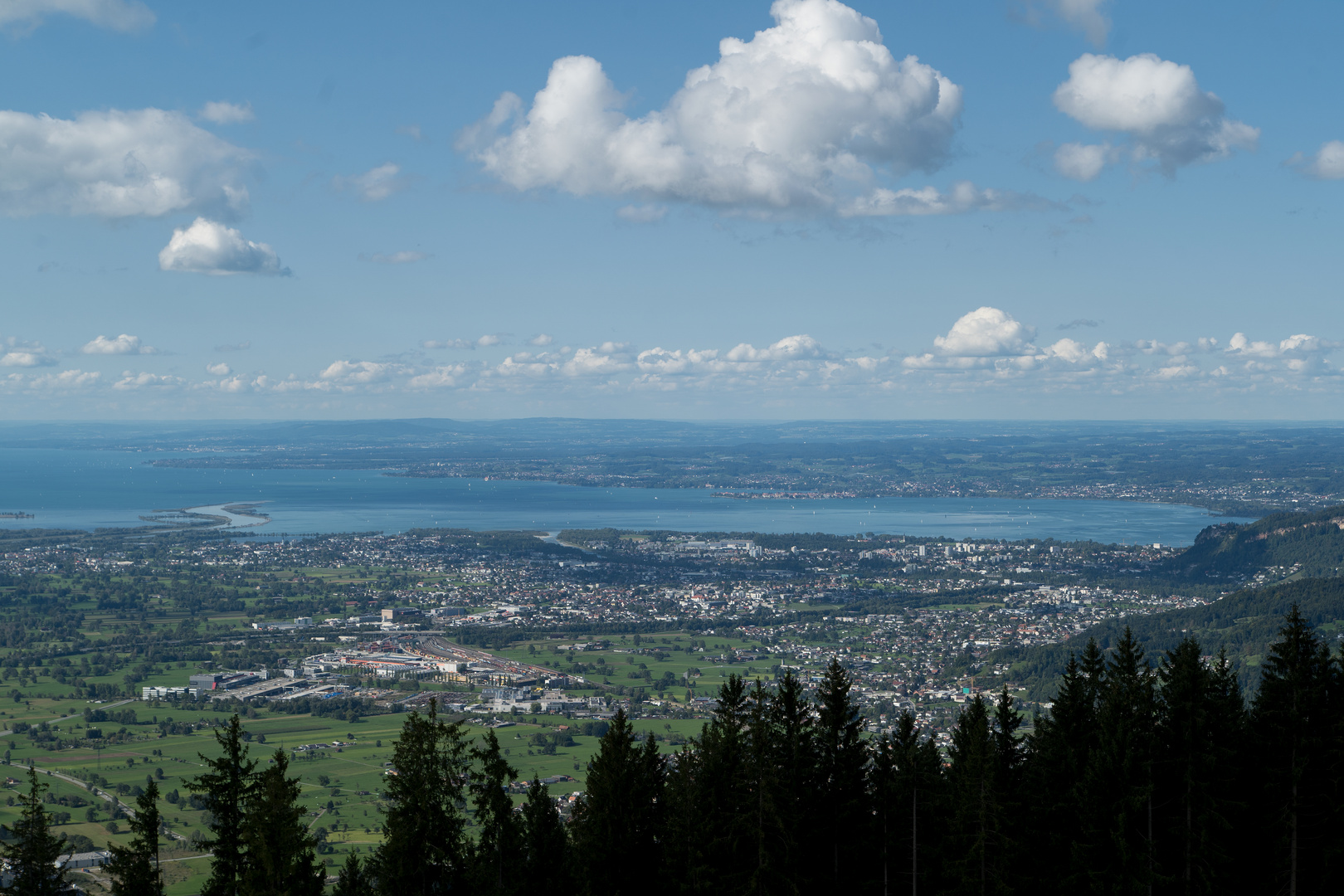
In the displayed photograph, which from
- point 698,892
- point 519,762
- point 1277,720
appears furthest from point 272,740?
point 1277,720

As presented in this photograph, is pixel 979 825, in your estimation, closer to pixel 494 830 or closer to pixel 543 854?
pixel 543 854

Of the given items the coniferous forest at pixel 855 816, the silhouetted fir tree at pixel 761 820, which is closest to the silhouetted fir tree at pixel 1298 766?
the coniferous forest at pixel 855 816

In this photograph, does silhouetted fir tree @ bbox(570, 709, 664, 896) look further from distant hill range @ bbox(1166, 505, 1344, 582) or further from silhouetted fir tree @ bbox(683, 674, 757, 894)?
distant hill range @ bbox(1166, 505, 1344, 582)

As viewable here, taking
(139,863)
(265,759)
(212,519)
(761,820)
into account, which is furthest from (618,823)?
(212,519)

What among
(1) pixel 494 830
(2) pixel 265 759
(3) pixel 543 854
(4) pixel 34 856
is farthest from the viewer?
(2) pixel 265 759

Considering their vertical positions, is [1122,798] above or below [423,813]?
above

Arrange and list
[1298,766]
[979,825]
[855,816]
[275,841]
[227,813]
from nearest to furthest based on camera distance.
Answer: [275,841] < [227,813] < [1298,766] < [979,825] < [855,816]

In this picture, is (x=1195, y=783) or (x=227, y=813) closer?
(x=227, y=813)
